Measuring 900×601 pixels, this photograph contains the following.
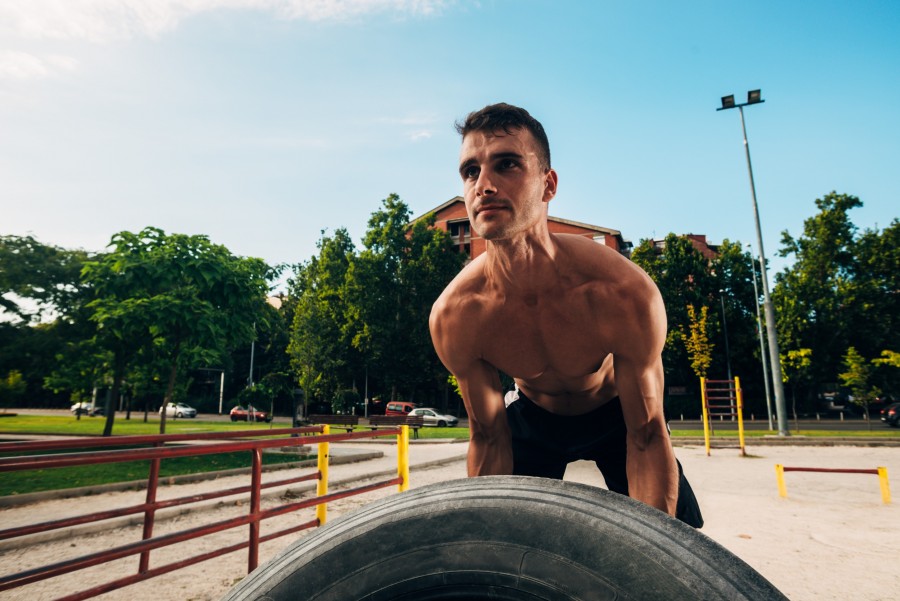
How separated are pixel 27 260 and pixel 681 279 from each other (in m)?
34.6

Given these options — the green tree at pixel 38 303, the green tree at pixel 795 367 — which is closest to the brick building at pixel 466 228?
the green tree at pixel 795 367

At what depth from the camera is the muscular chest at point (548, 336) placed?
6.03 ft

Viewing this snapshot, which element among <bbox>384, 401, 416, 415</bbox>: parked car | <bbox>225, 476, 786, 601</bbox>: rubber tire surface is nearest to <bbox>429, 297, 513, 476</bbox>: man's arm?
<bbox>225, 476, 786, 601</bbox>: rubber tire surface

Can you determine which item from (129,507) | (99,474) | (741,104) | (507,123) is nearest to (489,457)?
(507,123)

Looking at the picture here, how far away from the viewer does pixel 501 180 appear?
5.46 feet

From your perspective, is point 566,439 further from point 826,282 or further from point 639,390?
point 826,282

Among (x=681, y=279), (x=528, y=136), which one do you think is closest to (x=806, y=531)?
(x=528, y=136)

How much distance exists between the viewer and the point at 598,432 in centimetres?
221

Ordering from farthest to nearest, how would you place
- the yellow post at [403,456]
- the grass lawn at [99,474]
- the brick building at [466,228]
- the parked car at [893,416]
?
the brick building at [466,228], the parked car at [893,416], the grass lawn at [99,474], the yellow post at [403,456]

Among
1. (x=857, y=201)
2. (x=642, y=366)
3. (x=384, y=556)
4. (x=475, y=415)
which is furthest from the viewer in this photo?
(x=857, y=201)

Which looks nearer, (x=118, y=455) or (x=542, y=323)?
(x=542, y=323)

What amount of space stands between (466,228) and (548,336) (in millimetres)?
41559

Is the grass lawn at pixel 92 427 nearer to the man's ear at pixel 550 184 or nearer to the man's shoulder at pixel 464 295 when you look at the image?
the man's shoulder at pixel 464 295

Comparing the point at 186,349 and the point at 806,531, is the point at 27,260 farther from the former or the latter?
the point at 806,531
